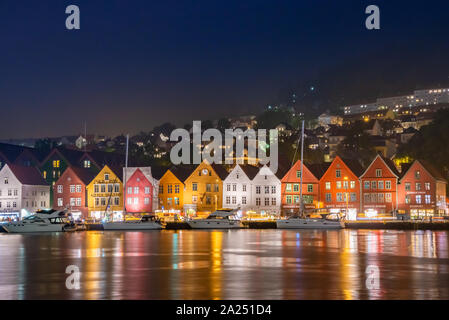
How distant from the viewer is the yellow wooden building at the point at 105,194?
112 meters

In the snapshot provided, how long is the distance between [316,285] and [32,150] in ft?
383

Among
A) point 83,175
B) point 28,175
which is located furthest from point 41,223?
point 28,175

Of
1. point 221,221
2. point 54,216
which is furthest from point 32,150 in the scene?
point 221,221

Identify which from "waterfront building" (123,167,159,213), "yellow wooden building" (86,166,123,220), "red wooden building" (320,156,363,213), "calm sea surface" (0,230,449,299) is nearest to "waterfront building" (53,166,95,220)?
"yellow wooden building" (86,166,123,220)

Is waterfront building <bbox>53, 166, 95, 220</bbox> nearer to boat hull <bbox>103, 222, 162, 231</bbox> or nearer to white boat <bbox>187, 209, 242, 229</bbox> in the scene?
boat hull <bbox>103, 222, 162, 231</bbox>

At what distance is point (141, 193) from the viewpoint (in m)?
111

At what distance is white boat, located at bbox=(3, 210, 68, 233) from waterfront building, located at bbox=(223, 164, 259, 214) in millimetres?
28120

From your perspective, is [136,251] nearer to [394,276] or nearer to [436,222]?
[394,276]

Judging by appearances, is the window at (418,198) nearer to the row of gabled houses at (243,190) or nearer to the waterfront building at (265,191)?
the row of gabled houses at (243,190)

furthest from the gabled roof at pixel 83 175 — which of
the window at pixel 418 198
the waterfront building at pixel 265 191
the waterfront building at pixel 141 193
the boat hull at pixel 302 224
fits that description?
the window at pixel 418 198

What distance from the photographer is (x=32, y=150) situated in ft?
458

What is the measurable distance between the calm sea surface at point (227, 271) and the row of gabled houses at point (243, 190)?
47.8 metres

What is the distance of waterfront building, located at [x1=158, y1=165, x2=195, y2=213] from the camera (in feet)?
367
